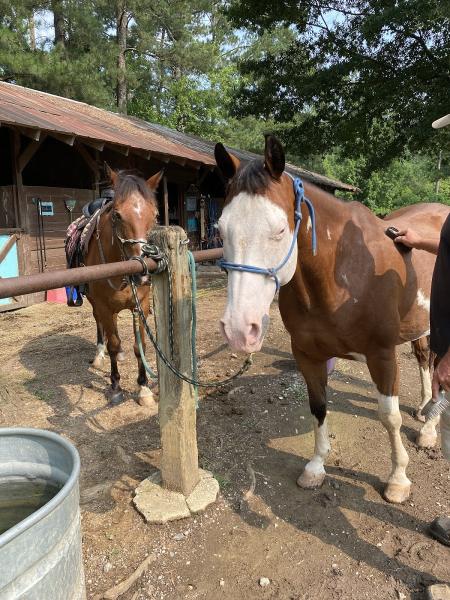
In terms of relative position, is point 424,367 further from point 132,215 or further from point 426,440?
point 132,215

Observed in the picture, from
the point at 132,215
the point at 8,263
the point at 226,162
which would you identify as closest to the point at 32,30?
the point at 8,263

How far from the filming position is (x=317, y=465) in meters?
2.67

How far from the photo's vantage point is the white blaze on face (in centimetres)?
162

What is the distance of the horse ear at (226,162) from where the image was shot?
6.20 feet

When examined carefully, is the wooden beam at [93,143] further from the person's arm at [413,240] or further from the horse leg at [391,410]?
the horse leg at [391,410]

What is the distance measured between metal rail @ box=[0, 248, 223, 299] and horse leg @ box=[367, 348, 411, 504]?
1330 mm

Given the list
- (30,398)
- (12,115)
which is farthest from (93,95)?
(30,398)

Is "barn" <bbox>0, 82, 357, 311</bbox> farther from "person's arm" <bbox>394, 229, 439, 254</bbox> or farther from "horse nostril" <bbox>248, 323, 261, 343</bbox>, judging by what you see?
"horse nostril" <bbox>248, 323, 261, 343</bbox>

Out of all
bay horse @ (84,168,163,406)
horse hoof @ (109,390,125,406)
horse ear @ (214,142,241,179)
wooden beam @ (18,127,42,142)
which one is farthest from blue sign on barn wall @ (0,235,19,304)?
Answer: horse ear @ (214,142,241,179)

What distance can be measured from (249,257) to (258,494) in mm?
1574

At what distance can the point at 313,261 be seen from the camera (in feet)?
6.95

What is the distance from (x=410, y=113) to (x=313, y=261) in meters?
9.87

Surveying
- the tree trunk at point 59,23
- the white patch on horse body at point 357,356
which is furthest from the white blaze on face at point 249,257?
the tree trunk at point 59,23

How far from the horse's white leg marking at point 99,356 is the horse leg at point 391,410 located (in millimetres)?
3206
